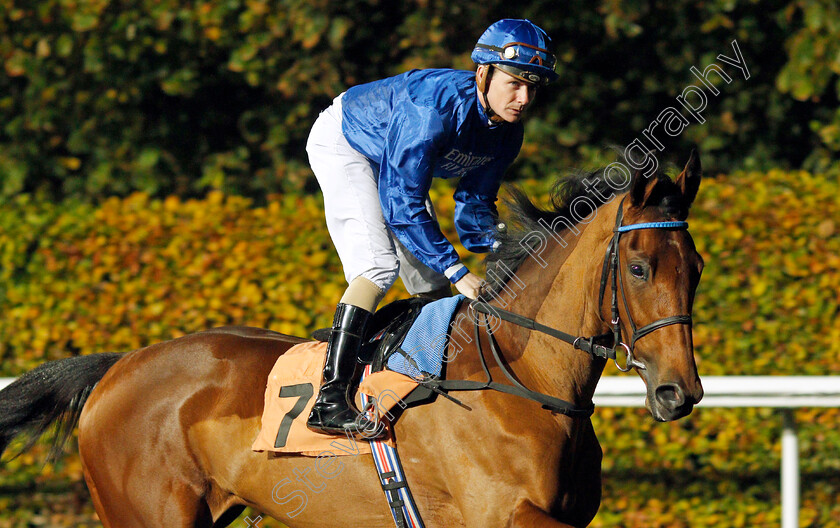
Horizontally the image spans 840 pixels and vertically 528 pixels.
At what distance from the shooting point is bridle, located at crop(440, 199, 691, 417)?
7.88 feet

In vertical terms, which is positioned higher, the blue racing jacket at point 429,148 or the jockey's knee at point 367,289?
the blue racing jacket at point 429,148

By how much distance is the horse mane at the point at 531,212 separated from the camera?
2.73 m

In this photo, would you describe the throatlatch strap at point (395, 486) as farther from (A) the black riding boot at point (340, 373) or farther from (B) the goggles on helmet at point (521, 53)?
(B) the goggles on helmet at point (521, 53)

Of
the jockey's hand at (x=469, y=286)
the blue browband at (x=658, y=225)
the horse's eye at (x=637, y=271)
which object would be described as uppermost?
the blue browband at (x=658, y=225)

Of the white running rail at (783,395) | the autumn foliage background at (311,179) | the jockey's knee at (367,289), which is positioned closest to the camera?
the jockey's knee at (367,289)

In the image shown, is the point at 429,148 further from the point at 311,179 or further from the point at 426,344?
the point at 311,179

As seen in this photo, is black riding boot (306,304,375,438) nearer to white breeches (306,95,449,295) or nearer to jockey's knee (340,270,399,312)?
jockey's knee (340,270,399,312)

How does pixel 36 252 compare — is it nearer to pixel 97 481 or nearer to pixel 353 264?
pixel 97 481

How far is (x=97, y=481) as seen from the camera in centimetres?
323

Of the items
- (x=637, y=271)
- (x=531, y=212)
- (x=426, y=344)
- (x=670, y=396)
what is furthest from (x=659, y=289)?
(x=426, y=344)

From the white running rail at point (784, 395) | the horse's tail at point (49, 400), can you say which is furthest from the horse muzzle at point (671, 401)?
the horse's tail at point (49, 400)

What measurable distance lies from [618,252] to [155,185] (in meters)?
5.21

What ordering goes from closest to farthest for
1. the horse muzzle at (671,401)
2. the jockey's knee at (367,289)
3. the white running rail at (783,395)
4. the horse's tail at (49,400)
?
1. the horse muzzle at (671,401)
2. the jockey's knee at (367,289)
3. the horse's tail at (49,400)
4. the white running rail at (783,395)

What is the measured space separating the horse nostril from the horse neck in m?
0.29
